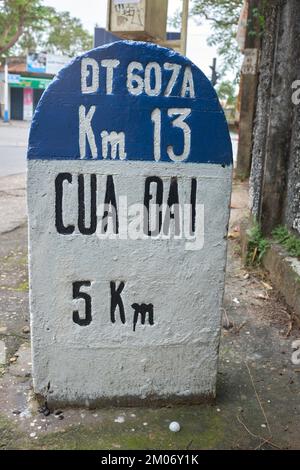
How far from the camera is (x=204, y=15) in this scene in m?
12.5

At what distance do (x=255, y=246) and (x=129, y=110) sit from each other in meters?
2.45

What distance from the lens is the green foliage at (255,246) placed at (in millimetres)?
4120

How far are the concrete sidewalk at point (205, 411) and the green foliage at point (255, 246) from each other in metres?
0.84

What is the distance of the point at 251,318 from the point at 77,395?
1.52 meters

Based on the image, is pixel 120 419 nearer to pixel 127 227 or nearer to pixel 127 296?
pixel 127 296

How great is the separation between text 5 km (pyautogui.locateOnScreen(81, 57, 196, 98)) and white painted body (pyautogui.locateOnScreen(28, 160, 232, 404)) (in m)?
0.29

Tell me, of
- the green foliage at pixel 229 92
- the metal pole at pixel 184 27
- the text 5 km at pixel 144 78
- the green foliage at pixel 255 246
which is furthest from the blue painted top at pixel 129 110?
the green foliage at pixel 229 92

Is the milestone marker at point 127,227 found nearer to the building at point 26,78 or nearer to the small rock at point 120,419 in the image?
the small rock at point 120,419

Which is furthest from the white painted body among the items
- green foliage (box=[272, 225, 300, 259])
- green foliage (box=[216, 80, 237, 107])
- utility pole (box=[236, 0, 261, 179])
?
green foliage (box=[216, 80, 237, 107])

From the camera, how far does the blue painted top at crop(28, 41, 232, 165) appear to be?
6.48ft

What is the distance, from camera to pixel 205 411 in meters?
2.31

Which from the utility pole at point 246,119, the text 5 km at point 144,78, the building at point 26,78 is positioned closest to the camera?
the text 5 km at point 144,78

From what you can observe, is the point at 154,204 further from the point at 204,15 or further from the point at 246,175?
the point at 204,15

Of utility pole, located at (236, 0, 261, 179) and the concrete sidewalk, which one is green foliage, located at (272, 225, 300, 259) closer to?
the concrete sidewalk
